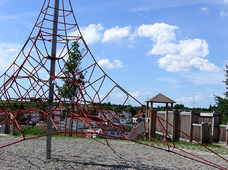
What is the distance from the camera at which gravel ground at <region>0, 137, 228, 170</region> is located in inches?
221

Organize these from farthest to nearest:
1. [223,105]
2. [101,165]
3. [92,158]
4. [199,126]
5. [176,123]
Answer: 1. [223,105]
2. [176,123]
3. [199,126]
4. [92,158]
5. [101,165]

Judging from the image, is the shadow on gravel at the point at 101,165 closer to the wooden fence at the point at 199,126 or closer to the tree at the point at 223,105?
the wooden fence at the point at 199,126

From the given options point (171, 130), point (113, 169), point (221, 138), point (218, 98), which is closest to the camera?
point (113, 169)

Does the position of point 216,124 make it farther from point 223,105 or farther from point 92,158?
point 223,105

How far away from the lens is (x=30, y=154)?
6.57 metres

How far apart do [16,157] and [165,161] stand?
3.78 metres

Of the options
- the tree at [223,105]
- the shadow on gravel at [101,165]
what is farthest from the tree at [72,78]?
the tree at [223,105]

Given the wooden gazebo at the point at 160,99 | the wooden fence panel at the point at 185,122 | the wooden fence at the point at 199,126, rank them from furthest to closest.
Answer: the wooden gazebo at the point at 160,99 < the wooden fence panel at the point at 185,122 < the wooden fence at the point at 199,126

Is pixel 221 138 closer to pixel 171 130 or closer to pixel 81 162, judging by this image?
pixel 171 130

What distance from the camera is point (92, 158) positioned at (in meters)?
6.32

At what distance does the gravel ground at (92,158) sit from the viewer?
18.4 feet

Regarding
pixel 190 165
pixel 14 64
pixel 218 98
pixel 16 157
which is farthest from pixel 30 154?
pixel 218 98

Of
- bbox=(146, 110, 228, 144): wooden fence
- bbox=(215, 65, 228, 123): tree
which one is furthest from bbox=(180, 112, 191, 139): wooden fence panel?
bbox=(215, 65, 228, 123): tree

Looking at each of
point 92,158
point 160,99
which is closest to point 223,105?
point 160,99
